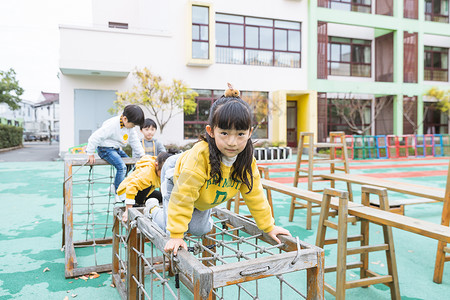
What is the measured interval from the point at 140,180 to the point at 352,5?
59.9ft

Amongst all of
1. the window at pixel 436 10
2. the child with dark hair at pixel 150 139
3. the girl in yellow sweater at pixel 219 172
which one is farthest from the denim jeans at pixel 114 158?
the window at pixel 436 10

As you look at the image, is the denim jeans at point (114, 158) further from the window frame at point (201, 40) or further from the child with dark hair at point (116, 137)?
the window frame at point (201, 40)

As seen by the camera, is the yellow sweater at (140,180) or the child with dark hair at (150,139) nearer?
the yellow sweater at (140,180)

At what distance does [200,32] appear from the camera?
14633 mm

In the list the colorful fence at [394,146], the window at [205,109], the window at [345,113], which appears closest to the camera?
the colorful fence at [394,146]

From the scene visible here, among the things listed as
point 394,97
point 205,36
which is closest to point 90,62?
point 205,36

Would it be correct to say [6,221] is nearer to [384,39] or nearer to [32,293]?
[32,293]

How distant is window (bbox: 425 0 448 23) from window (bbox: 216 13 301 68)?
8545 mm

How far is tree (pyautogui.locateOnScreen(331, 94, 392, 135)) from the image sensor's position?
55.1 feet

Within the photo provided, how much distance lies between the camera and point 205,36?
1469 cm

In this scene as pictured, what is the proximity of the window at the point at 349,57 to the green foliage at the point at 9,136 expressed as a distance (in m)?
18.1

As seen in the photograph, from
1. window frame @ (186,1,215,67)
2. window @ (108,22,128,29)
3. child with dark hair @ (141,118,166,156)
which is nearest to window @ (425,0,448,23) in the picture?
window frame @ (186,1,215,67)

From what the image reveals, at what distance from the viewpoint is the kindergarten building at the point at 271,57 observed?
44.0ft

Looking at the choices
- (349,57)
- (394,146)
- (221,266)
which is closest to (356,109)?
(349,57)
